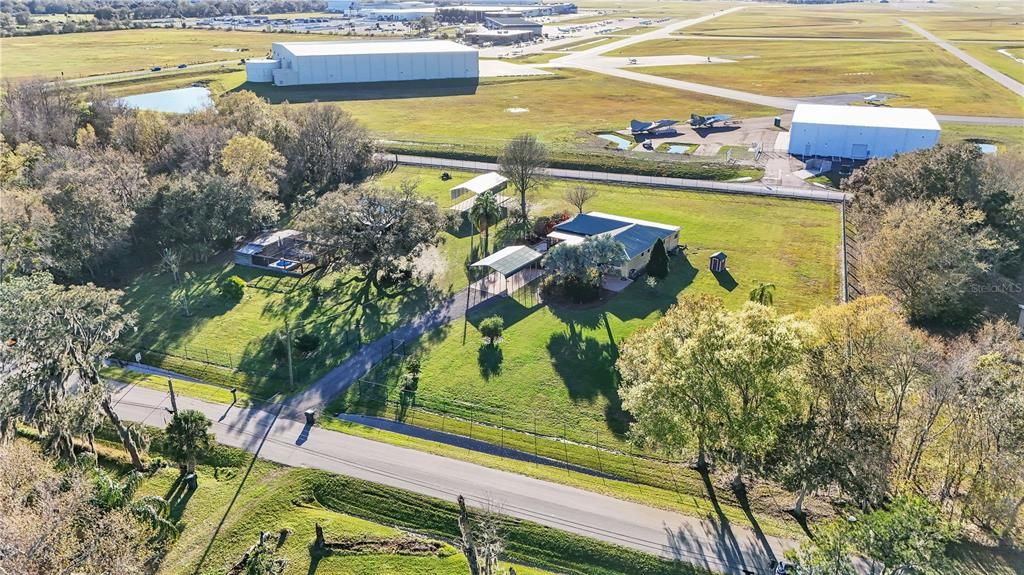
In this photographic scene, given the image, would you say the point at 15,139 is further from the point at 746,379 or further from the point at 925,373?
the point at 925,373

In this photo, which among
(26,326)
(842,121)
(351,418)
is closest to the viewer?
(26,326)

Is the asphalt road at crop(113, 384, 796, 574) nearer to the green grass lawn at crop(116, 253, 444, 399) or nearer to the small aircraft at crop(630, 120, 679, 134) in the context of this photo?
the green grass lawn at crop(116, 253, 444, 399)

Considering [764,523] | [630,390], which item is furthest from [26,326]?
[764,523]

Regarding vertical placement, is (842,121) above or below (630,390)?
above

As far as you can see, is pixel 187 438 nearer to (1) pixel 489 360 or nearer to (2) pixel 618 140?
(1) pixel 489 360

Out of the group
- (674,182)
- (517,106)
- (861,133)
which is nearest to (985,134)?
(861,133)

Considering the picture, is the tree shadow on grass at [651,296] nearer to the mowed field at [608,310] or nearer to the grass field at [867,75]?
the mowed field at [608,310]

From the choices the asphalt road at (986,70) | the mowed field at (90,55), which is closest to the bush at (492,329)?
the asphalt road at (986,70)
